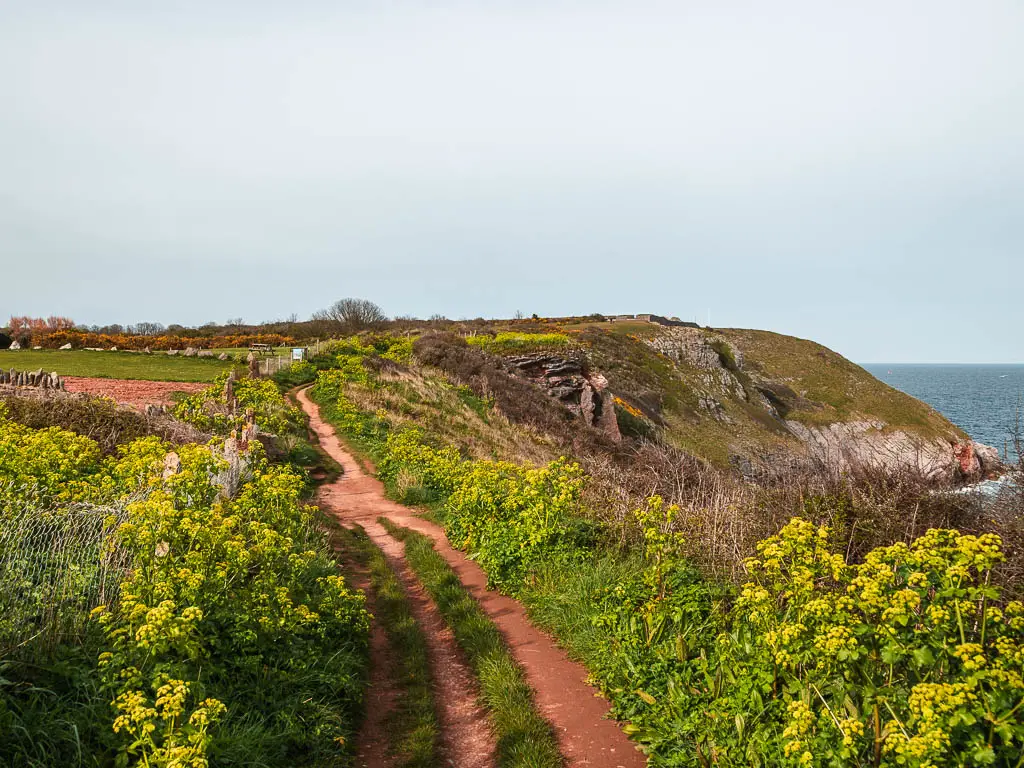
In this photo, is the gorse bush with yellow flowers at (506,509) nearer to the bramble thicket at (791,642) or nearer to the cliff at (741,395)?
the bramble thicket at (791,642)

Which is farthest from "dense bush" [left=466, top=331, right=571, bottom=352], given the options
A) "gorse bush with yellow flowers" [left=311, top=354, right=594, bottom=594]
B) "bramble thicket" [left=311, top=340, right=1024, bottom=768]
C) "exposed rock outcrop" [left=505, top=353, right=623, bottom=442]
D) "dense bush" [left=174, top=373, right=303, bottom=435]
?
"bramble thicket" [left=311, top=340, right=1024, bottom=768]

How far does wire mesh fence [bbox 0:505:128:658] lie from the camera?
414 cm

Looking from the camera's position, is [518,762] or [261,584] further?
[261,584]

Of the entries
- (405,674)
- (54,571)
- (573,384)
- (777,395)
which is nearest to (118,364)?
(573,384)

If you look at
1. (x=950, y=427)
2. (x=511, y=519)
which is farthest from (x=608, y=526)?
(x=950, y=427)

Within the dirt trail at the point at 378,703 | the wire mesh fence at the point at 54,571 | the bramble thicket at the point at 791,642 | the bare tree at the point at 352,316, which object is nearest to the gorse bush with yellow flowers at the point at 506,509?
the bramble thicket at the point at 791,642

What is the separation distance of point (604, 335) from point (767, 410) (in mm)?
16351

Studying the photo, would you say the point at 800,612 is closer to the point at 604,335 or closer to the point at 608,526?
the point at 608,526

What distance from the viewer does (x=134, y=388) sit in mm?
20422

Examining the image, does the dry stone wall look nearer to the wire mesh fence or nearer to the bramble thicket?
the wire mesh fence

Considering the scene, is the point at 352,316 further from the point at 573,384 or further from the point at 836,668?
the point at 836,668

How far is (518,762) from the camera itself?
14.9 ft

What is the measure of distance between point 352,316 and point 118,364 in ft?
114

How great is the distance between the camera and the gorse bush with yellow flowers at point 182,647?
354 centimetres
